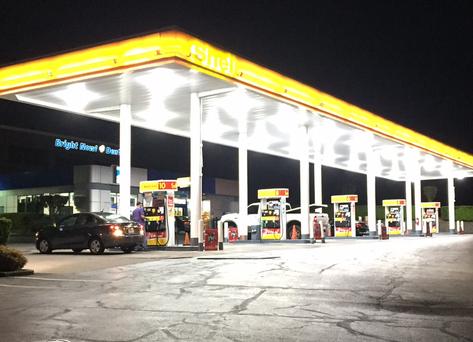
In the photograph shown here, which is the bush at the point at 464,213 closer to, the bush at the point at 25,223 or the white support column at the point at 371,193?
the white support column at the point at 371,193

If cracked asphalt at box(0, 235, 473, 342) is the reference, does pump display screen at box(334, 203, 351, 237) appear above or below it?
above

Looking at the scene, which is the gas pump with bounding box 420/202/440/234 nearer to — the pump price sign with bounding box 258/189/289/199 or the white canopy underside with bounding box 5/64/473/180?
the white canopy underside with bounding box 5/64/473/180

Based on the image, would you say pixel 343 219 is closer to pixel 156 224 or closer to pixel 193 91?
pixel 156 224

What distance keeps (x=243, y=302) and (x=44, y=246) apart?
537 inches

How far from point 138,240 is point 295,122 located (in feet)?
37.4

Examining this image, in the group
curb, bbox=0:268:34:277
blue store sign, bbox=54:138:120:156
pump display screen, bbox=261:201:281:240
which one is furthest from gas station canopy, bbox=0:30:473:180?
blue store sign, bbox=54:138:120:156

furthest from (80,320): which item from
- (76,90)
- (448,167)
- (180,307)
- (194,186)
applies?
(448,167)

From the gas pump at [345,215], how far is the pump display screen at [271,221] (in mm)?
5283

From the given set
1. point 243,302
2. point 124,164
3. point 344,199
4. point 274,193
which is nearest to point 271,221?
point 274,193

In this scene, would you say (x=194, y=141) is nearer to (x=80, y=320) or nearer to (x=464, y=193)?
(x=80, y=320)

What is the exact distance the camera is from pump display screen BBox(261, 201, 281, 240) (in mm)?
28828

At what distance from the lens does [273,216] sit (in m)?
29.0

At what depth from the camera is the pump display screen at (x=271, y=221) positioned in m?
28.8

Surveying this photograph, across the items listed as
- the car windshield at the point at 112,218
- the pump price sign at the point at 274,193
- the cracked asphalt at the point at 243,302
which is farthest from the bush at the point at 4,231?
the pump price sign at the point at 274,193
